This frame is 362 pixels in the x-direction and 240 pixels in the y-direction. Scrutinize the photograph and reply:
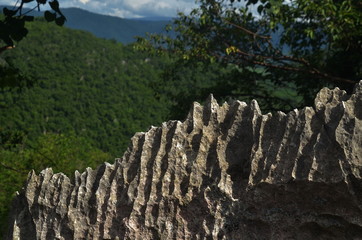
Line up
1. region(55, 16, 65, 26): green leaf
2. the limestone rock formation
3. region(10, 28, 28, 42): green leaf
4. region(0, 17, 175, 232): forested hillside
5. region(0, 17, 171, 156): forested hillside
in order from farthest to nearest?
1. region(0, 17, 171, 156): forested hillside
2. region(0, 17, 175, 232): forested hillside
3. region(55, 16, 65, 26): green leaf
4. region(10, 28, 28, 42): green leaf
5. the limestone rock formation

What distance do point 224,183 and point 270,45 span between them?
550 cm

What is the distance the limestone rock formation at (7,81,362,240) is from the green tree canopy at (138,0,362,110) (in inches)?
158

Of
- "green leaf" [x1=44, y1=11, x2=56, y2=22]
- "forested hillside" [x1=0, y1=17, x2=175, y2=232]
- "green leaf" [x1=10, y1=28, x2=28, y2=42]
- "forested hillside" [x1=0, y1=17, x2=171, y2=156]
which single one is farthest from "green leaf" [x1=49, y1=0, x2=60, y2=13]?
"forested hillside" [x1=0, y1=17, x2=171, y2=156]

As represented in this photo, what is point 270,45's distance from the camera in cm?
916

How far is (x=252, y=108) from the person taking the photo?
4223 mm

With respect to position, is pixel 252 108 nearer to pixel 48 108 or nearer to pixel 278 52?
pixel 278 52

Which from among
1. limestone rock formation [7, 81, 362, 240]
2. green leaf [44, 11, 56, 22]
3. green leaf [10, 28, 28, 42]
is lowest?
limestone rock formation [7, 81, 362, 240]

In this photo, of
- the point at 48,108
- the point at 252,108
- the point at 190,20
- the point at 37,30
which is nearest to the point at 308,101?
the point at 190,20

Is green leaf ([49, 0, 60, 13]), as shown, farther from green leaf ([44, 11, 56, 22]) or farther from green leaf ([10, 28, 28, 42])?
green leaf ([10, 28, 28, 42])

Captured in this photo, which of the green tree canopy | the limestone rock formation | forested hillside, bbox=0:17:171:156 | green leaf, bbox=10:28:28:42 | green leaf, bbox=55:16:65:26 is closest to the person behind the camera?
the limestone rock formation

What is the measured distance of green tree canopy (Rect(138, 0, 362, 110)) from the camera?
802cm

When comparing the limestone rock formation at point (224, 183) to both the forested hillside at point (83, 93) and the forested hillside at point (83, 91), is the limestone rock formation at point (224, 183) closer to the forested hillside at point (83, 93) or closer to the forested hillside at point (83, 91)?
the forested hillside at point (83, 93)

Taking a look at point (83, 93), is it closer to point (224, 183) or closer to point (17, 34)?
point (17, 34)

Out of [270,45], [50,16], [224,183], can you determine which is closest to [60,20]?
[50,16]
